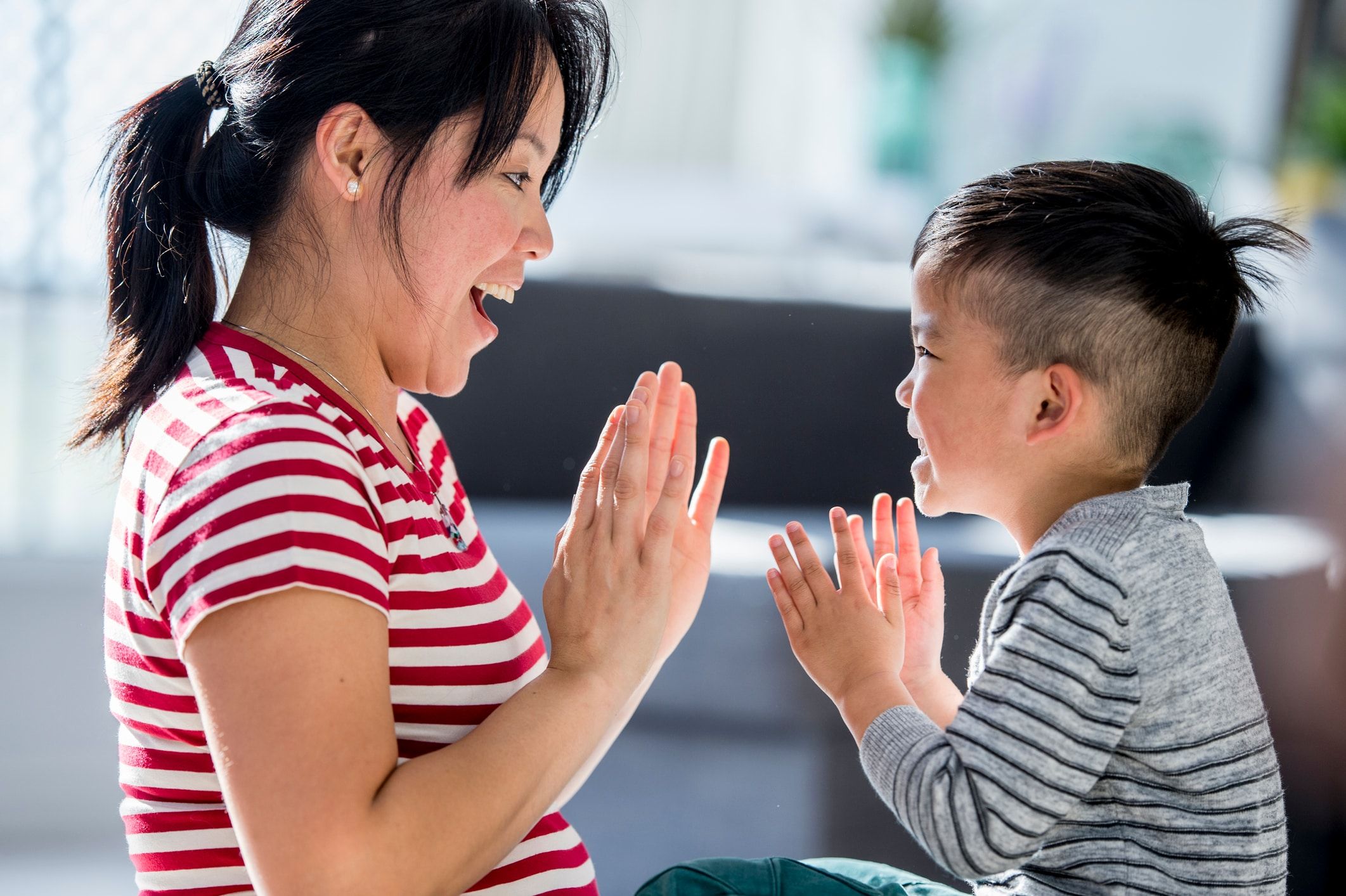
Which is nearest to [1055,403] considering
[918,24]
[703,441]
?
[703,441]

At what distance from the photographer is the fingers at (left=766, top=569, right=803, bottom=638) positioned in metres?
1.02

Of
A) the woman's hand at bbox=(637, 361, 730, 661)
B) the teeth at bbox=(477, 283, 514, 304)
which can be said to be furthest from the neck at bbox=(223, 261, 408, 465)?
the woman's hand at bbox=(637, 361, 730, 661)

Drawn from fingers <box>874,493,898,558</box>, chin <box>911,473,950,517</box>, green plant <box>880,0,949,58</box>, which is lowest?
fingers <box>874,493,898,558</box>

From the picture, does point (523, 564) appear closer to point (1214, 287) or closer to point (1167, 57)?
point (1214, 287)

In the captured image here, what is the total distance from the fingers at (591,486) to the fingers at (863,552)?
220 mm

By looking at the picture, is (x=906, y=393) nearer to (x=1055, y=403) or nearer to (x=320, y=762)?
(x=1055, y=403)

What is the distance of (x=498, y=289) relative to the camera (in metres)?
1.03

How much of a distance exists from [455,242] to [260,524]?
31cm

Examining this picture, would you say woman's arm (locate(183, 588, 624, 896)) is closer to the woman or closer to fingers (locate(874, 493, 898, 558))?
the woman

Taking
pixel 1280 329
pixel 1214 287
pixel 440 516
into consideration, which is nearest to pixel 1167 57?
pixel 1280 329

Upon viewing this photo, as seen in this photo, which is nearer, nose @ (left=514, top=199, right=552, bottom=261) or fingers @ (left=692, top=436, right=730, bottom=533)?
nose @ (left=514, top=199, right=552, bottom=261)

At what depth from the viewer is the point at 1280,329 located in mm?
2188

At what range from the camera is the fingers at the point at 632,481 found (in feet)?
2.96

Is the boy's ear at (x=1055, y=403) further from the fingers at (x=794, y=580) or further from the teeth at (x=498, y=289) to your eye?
the teeth at (x=498, y=289)
